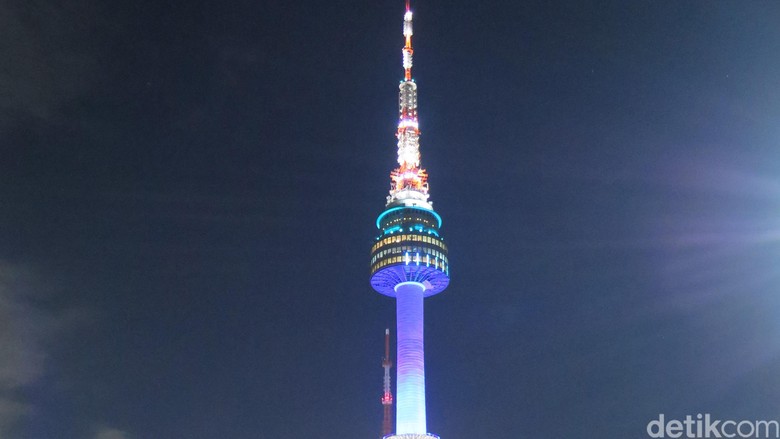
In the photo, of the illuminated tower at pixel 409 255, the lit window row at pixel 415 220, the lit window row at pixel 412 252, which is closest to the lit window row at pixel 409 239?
the illuminated tower at pixel 409 255

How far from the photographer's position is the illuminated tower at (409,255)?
17050 cm

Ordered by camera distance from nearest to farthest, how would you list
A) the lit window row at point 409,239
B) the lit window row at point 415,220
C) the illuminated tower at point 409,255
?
the illuminated tower at point 409,255 → the lit window row at point 409,239 → the lit window row at point 415,220

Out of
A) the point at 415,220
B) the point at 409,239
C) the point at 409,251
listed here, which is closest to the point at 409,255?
the point at 409,251

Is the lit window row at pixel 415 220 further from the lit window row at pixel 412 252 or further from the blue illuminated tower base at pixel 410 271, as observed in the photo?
the lit window row at pixel 412 252

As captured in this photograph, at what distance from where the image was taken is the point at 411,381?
552 feet

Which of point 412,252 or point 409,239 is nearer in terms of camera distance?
point 412,252

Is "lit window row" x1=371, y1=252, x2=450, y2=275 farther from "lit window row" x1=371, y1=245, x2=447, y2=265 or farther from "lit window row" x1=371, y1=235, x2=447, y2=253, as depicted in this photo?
"lit window row" x1=371, y1=235, x2=447, y2=253

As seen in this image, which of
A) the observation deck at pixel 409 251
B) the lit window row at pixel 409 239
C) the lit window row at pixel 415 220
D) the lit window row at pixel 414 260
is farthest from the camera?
the lit window row at pixel 415 220

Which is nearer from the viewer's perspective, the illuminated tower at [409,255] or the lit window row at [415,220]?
the illuminated tower at [409,255]

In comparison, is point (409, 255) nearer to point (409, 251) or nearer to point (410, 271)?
point (409, 251)

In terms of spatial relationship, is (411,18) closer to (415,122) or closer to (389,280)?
(415,122)

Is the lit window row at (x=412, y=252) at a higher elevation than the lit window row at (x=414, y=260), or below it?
higher

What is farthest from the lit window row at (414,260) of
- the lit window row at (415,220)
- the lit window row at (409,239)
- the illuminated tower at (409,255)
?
the lit window row at (415,220)

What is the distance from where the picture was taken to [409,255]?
586 feet
